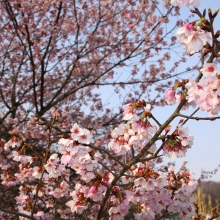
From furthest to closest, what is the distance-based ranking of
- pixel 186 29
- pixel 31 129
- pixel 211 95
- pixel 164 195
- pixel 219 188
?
pixel 219 188
pixel 31 129
pixel 164 195
pixel 186 29
pixel 211 95

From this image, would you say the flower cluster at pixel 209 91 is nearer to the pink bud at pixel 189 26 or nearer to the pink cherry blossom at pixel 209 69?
the pink cherry blossom at pixel 209 69

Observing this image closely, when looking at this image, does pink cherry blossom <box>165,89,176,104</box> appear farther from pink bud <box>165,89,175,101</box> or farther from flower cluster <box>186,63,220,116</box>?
flower cluster <box>186,63,220,116</box>

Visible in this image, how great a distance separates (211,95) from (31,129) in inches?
224

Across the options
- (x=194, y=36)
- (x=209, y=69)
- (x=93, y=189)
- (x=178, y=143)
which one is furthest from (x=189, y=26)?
(x=93, y=189)

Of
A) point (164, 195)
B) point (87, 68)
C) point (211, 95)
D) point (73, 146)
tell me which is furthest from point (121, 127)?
point (87, 68)

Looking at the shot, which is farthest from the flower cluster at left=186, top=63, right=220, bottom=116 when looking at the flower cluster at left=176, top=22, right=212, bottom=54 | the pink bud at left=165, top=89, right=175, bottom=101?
the pink bud at left=165, top=89, right=175, bottom=101

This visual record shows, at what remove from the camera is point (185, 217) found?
9.86 ft

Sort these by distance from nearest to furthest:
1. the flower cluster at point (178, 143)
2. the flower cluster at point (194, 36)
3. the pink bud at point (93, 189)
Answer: the flower cluster at point (194, 36) → the flower cluster at point (178, 143) → the pink bud at point (93, 189)

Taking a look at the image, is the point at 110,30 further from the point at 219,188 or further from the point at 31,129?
the point at 219,188

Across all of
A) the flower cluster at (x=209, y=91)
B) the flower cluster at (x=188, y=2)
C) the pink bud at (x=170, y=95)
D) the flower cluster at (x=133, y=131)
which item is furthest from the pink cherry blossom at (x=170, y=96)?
the flower cluster at (x=188, y=2)

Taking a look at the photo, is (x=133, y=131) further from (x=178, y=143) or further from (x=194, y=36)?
(x=194, y=36)

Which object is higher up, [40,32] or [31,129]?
[40,32]

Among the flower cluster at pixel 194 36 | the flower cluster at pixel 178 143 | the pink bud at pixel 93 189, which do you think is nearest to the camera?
the flower cluster at pixel 194 36

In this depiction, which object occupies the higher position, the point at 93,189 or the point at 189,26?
the point at 189,26
